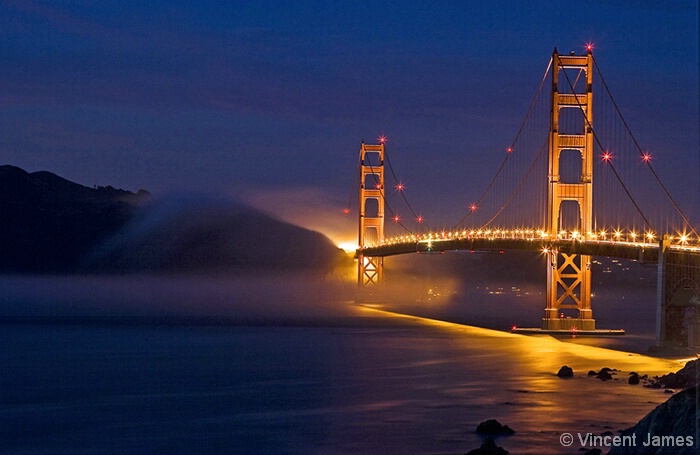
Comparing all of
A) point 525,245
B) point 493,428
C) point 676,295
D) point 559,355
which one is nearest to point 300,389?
point 493,428

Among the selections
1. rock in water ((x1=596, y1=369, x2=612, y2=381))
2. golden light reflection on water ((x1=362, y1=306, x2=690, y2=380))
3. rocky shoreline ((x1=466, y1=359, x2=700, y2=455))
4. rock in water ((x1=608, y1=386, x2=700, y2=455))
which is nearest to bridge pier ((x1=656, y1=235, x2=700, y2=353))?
golden light reflection on water ((x1=362, y1=306, x2=690, y2=380))

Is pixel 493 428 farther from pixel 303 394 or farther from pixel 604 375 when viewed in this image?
pixel 604 375

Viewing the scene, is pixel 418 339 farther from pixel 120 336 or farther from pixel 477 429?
pixel 477 429

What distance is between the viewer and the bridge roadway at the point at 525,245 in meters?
36.7

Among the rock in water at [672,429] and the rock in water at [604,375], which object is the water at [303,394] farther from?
the rock in water at [672,429]

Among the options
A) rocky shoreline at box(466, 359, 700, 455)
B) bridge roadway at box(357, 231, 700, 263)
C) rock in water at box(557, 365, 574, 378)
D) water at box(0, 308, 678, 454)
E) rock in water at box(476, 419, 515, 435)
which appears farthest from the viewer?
bridge roadway at box(357, 231, 700, 263)

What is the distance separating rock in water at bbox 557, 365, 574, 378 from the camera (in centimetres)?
3041

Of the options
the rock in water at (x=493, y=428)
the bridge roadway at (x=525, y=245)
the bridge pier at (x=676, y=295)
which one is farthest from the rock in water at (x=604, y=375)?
the rock in water at (x=493, y=428)

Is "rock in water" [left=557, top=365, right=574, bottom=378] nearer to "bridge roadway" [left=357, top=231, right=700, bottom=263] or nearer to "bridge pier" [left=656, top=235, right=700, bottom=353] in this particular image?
"bridge pier" [left=656, top=235, right=700, bottom=353]

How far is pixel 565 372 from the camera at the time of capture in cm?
3053

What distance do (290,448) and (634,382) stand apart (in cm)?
1001

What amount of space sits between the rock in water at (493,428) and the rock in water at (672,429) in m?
6.67

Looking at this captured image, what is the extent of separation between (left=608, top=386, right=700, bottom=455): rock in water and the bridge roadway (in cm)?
1943

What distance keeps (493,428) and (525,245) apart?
25607 mm
